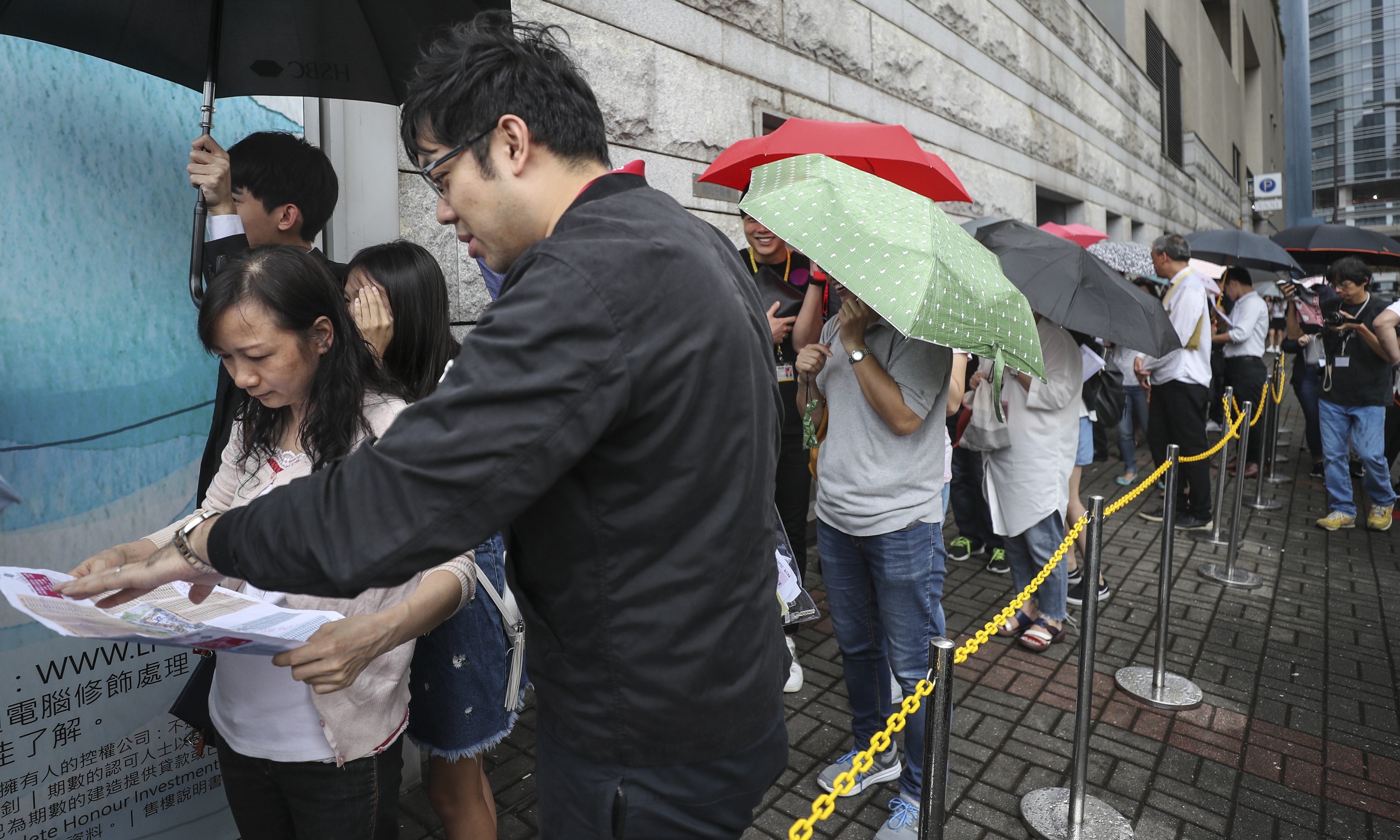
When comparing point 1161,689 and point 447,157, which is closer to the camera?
point 447,157

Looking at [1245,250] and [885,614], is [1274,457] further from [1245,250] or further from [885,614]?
[885,614]

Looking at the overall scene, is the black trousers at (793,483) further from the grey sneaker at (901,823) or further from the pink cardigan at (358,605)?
the pink cardigan at (358,605)

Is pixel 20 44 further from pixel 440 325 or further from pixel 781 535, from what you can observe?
pixel 781 535

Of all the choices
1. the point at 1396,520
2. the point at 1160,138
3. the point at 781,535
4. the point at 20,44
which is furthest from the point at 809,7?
the point at 1160,138

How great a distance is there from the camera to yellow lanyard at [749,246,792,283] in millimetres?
3818

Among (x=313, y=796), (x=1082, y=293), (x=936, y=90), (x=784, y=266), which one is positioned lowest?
(x=313, y=796)

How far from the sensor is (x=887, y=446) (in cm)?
273

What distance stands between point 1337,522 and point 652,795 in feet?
25.0

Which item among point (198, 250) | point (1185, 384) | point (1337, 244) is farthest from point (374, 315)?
point (1337, 244)

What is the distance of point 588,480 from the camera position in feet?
3.72

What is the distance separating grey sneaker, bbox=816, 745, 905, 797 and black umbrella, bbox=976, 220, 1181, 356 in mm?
1890

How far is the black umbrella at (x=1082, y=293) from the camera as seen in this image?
349cm

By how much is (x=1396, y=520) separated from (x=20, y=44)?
9189 mm

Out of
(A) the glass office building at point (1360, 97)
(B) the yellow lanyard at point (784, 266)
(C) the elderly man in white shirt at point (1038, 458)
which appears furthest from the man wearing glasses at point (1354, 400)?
(A) the glass office building at point (1360, 97)
